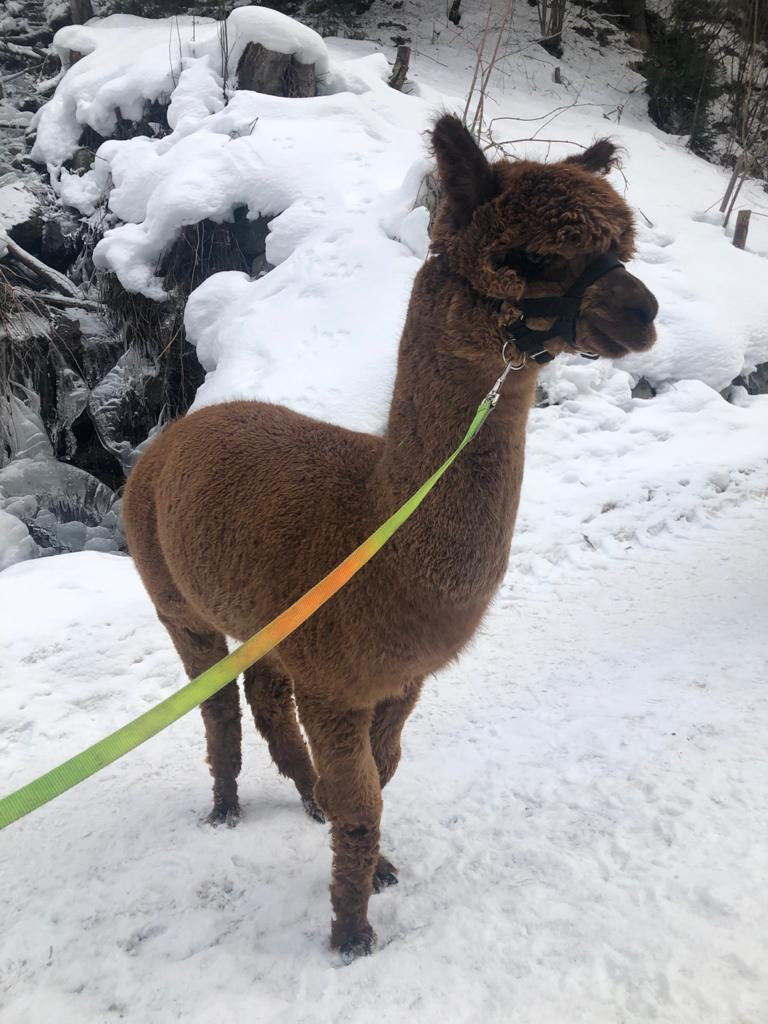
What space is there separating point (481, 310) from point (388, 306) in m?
4.49

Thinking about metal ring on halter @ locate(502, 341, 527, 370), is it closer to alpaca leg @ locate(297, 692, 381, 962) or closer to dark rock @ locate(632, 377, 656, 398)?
alpaca leg @ locate(297, 692, 381, 962)

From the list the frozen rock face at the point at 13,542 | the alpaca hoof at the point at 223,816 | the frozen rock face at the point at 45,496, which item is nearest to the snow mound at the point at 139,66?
the frozen rock face at the point at 45,496

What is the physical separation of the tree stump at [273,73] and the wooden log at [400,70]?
2506mm

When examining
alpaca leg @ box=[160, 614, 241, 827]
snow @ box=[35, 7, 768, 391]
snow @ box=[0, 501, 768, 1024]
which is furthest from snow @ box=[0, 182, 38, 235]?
alpaca leg @ box=[160, 614, 241, 827]

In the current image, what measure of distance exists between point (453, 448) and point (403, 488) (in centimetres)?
16

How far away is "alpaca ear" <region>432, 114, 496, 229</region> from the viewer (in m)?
1.43

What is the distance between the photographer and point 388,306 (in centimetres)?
580

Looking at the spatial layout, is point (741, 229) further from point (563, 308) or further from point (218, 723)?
point (218, 723)

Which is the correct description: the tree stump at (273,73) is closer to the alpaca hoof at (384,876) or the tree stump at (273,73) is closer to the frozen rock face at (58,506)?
the frozen rock face at (58,506)

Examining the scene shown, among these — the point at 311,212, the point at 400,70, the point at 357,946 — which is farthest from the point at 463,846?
the point at 400,70

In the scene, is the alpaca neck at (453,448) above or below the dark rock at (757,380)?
above

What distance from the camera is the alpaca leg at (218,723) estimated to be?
254 cm

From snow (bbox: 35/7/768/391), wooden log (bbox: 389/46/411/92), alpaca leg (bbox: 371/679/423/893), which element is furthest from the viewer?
wooden log (bbox: 389/46/411/92)

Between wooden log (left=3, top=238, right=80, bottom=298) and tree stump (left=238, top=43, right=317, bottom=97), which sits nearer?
wooden log (left=3, top=238, right=80, bottom=298)
